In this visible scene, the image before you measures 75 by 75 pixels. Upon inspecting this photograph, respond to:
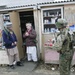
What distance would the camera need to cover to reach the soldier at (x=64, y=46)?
420cm

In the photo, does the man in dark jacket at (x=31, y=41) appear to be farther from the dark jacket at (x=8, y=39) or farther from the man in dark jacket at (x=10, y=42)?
the dark jacket at (x=8, y=39)

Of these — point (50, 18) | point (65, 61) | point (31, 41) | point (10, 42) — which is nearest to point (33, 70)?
point (31, 41)

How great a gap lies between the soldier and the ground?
6.83ft

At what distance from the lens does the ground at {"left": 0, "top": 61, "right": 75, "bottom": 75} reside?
21.9ft

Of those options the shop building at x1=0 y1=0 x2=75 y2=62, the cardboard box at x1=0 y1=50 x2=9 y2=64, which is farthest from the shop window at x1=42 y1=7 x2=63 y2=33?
the cardboard box at x1=0 y1=50 x2=9 y2=64

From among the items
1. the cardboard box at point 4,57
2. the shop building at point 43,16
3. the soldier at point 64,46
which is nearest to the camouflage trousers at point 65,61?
the soldier at point 64,46

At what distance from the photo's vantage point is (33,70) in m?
6.93

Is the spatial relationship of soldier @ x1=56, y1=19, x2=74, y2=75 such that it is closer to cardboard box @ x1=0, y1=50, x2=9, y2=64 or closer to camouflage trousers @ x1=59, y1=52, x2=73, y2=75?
camouflage trousers @ x1=59, y1=52, x2=73, y2=75

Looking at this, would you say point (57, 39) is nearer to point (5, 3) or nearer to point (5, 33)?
point (5, 33)

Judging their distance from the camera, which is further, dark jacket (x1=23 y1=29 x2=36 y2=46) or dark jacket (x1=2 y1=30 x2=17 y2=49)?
dark jacket (x1=23 y1=29 x2=36 y2=46)

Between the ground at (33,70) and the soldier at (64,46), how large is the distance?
208cm

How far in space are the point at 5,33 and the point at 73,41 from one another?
124 inches

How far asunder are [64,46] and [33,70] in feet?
9.66

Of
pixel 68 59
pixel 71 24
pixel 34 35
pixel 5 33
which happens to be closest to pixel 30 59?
pixel 34 35
